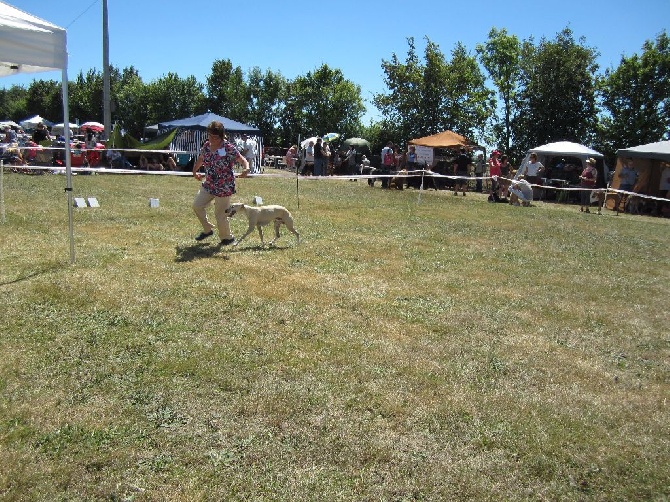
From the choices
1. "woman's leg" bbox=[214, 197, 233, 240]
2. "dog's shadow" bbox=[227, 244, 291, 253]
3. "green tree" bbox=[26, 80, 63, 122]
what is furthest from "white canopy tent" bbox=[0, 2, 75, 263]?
"green tree" bbox=[26, 80, 63, 122]

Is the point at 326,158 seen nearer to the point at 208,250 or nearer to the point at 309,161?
the point at 309,161

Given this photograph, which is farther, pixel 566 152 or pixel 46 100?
pixel 46 100

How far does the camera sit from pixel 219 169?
7.82 meters

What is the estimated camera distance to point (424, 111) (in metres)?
31.7

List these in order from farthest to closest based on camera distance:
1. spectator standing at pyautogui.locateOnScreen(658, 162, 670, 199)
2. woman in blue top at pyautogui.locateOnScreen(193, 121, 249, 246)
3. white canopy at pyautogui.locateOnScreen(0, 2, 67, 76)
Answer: spectator standing at pyautogui.locateOnScreen(658, 162, 670, 199) < woman in blue top at pyautogui.locateOnScreen(193, 121, 249, 246) < white canopy at pyautogui.locateOnScreen(0, 2, 67, 76)

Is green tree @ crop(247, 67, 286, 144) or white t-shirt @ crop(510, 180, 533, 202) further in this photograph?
green tree @ crop(247, 67, 286, 144)

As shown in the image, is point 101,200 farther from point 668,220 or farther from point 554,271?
point 668,220

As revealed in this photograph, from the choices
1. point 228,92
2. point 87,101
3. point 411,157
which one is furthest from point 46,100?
point 411,157

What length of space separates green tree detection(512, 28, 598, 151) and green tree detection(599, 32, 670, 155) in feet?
3.73

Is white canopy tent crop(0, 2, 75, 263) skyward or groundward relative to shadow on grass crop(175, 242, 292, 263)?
skyward

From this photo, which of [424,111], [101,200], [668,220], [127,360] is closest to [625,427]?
[127,360]

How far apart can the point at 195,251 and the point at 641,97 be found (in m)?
29.2

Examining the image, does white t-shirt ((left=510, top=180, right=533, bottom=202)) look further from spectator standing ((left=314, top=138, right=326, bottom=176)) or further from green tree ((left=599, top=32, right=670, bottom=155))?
green tree ((left=599, top=32, right=670, bottom=155))

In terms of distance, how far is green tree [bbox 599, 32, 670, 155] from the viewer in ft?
95.5
